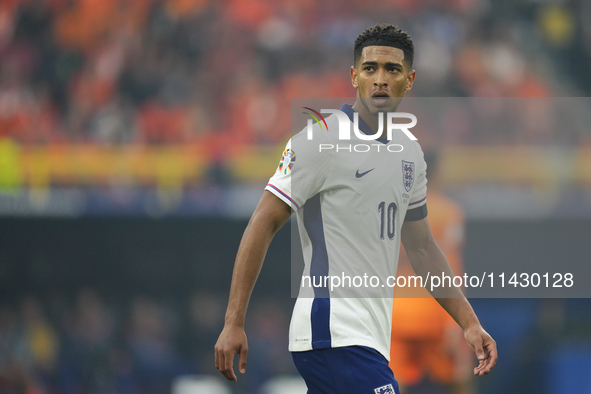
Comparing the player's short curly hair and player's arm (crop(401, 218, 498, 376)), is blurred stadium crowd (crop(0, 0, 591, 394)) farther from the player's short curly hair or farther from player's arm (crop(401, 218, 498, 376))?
the player's short curly hair

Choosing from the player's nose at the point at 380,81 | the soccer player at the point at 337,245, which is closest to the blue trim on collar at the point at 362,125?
the soccer player at the point at 337,245

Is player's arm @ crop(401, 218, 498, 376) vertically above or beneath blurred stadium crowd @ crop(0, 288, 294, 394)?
above

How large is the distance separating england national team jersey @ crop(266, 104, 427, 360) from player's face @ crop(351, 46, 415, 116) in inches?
7.3

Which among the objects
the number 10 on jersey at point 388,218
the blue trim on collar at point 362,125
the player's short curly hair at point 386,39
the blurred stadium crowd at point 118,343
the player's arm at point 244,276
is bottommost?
the blurred stadium crowd at point 118,343

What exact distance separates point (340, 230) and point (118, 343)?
4.90 metres

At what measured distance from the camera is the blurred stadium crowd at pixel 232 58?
27.1 feet

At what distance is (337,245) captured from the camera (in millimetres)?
2270

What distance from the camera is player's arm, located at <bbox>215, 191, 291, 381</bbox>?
2.09 metres

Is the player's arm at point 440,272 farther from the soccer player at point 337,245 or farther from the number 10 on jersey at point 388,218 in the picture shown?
the number 10 on jersey at point 388,218

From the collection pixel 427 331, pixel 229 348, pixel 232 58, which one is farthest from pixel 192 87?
pixel 229 348

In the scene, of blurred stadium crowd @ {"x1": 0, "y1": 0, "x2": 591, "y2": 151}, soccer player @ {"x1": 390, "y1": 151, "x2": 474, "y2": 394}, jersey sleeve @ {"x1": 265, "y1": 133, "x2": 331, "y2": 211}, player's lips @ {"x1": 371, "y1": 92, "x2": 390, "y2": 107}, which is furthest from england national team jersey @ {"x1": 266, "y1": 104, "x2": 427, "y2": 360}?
blurred stadium crowd @ {"x1": 0, "y1": 0, "x2": 591, "y2": 151}

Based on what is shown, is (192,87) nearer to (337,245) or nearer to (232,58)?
(232,58)

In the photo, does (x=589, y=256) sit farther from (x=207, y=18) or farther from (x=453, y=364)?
(x=207, y=18)

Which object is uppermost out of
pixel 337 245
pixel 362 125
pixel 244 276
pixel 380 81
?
pixel 380 81
